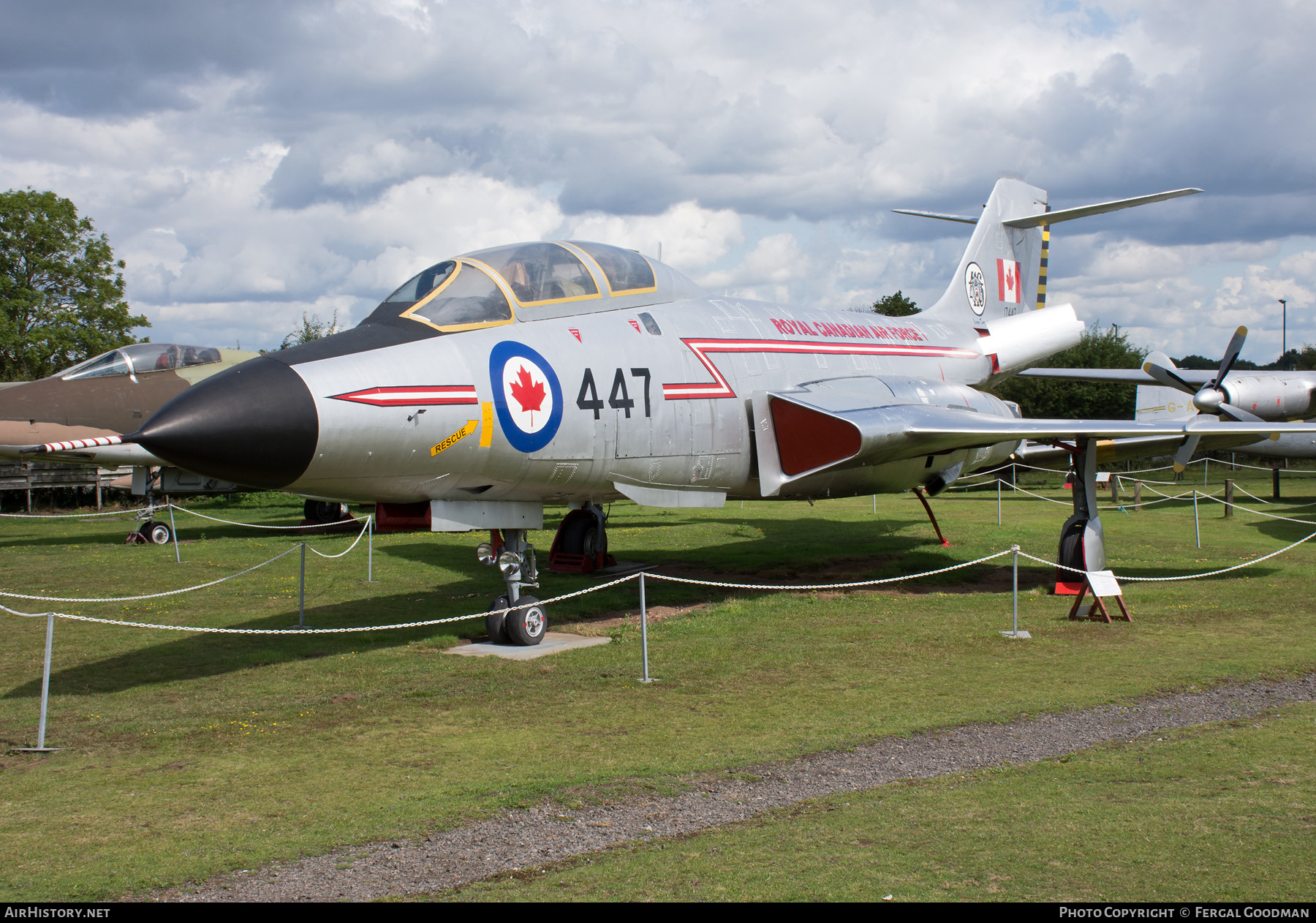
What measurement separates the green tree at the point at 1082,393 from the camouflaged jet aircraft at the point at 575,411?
116 feet

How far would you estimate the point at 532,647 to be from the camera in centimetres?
Result: 893

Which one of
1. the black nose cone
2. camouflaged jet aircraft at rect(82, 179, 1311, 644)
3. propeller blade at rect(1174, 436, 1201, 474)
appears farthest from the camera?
propeller blade at rect(1174, 436, 1201, 474)

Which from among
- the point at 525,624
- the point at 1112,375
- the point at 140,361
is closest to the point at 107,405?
the point at 140,361

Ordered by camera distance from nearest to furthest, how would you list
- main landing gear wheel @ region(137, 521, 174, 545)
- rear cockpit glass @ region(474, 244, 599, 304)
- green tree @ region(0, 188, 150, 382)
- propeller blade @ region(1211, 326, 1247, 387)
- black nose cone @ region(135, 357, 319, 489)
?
black nose cone @ region(135, 357, 319, 489)
rear cockpit glass @ region(474, 244, 599, 304)
propeller blade @ region(1211, 326, 1247, 387)
main landing gear wheel @ region(137, 521, 174, 545)
green tree @ region(0, 188, 150, 382)

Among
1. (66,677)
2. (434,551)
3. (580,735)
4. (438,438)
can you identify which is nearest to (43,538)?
(434,551)

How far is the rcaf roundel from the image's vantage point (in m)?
7.76

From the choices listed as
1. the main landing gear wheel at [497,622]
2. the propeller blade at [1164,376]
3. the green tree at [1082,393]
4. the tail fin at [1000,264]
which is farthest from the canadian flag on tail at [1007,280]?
the green tree at [1082,393]

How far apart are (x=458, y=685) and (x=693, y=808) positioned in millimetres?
3341

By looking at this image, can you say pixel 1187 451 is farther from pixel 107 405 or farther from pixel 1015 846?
pixel 107 405

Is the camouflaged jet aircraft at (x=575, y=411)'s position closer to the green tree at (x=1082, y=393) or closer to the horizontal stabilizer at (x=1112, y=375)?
the horizontal stabilizer at (x=1112, y=375)

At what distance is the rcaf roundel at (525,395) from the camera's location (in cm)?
776

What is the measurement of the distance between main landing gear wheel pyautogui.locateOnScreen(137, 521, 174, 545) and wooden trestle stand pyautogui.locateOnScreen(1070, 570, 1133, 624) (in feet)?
53.2

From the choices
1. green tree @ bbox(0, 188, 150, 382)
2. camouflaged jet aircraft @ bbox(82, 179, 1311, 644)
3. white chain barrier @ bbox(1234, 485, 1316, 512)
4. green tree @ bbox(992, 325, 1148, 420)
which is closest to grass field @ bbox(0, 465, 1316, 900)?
camouflaged jet aircraft @ bbox(82, 179, 1311, 644)

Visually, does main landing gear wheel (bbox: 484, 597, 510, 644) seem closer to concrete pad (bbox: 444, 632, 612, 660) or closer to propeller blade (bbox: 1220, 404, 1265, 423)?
concrete pad (bbox: 444, 632, 612, 660)
